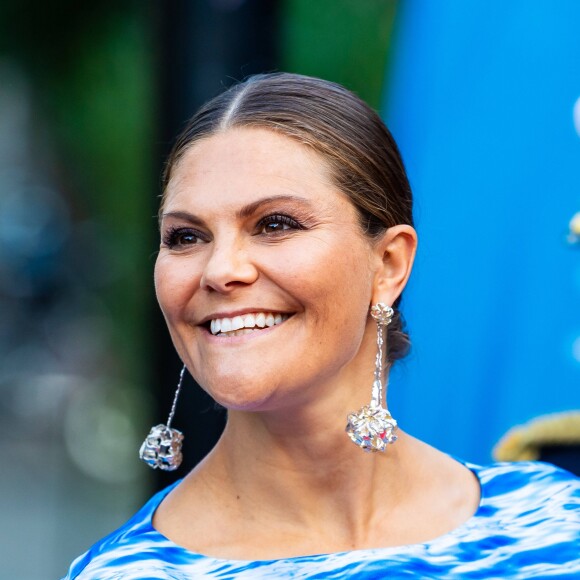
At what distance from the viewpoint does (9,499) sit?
7336mm

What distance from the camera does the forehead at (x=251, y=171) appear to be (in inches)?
87.0

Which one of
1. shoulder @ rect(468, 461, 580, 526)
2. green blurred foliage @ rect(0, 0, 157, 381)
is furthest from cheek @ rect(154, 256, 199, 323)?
green blurred foliage @ rect(0, 0, 157, 381)

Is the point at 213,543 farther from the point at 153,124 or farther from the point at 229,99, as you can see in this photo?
the point at 153,124

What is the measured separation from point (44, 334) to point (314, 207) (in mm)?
7821

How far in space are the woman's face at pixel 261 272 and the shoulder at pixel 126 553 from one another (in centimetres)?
36

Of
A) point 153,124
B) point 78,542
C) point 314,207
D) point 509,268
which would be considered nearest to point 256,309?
point 314,207

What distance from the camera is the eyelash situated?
7.25 feet

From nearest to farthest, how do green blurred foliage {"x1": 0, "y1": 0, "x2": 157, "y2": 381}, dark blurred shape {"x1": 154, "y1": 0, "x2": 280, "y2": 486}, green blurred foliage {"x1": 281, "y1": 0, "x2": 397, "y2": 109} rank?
1. dark blurred shape {"x1": 154, "y1": 0, "x2": 280, "y2": 486}
2. green blurred foliage {"x1": 281, "y1": 0, "x2": 397, "y2": 109}
3. green blurred foliage {"x1": 0, "y1": 0, "x2": 157, "y2": 381}

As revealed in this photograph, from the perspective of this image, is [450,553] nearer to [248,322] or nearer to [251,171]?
[248,322]

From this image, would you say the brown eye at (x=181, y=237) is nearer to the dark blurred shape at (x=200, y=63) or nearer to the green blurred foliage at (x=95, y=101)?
the dark blurred shape at (x=200, y=63)

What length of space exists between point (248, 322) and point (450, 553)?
684 millimetres

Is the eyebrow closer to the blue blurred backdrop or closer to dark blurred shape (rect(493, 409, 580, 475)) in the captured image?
the blue blurred backdrop

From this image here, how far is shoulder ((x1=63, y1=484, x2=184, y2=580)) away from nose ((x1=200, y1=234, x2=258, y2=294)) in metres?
0.57

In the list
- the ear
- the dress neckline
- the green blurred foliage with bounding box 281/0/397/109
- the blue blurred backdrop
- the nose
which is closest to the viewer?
the nose
